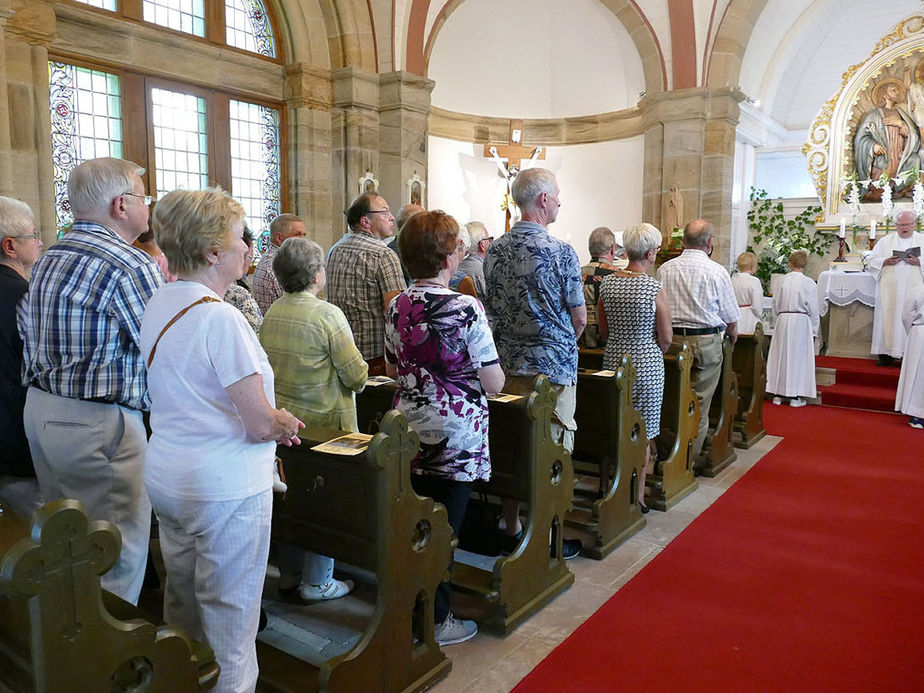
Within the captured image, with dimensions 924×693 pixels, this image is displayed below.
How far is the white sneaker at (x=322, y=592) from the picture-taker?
10.8 ft

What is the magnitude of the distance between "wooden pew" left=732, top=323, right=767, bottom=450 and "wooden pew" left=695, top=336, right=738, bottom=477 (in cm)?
48

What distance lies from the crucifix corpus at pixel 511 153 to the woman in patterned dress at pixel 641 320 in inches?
313

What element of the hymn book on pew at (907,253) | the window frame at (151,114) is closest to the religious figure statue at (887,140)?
the hymn book on pew at (907,253)

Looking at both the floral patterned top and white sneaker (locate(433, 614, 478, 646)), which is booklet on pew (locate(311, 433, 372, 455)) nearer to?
the floral patterned top

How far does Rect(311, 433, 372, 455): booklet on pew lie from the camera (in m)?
2.39

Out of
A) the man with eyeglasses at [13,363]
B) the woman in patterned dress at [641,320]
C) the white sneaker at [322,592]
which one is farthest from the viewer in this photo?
the woman in patterned dress at [641,320]

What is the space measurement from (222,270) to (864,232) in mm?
11372

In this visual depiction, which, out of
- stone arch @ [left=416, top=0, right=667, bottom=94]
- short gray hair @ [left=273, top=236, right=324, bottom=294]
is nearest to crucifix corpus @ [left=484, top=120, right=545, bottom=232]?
stone arch @ [left=416, top=0, right=667, bottom=94]

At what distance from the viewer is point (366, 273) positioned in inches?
154

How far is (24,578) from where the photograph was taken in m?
1.36

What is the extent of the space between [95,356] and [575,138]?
1145 cm

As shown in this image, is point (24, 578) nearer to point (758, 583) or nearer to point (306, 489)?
point (306, 489)

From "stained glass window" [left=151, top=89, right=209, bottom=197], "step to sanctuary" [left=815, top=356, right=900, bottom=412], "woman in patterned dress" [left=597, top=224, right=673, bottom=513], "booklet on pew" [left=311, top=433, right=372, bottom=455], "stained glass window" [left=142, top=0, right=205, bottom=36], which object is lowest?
"step to sanctuary" [left=815, top=356, right=900, bottom=412]

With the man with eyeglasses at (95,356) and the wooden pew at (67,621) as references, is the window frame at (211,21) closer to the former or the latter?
the man with eyeglasses at (95,356)
